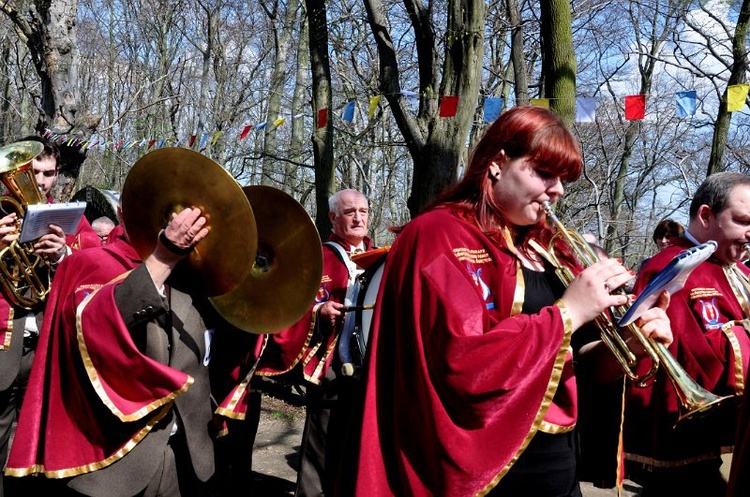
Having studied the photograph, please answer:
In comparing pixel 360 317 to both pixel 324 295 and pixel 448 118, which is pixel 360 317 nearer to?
pixel 324 295

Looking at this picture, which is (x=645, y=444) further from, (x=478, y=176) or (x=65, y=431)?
(x=65, y=431)

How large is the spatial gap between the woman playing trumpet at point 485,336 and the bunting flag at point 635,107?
626 centimetres

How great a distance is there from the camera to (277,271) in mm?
3400

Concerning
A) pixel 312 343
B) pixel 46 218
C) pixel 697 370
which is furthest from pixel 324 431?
pixel 697 370

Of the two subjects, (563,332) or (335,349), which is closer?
(563,332)

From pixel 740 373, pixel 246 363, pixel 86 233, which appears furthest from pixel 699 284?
pixel 86 233

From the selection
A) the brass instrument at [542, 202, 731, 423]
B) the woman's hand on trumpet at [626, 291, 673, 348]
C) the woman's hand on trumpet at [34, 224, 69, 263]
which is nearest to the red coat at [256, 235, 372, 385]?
the woman's hand on trumpet at [34, 224, 69, 263]

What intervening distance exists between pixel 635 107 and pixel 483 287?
22.0 feet

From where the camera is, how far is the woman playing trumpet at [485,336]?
2.03 meters

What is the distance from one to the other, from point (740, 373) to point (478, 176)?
175 centimetres

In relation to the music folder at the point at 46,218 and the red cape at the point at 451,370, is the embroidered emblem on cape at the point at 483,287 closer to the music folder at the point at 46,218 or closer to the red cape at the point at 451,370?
the red cape at the point at 451,370

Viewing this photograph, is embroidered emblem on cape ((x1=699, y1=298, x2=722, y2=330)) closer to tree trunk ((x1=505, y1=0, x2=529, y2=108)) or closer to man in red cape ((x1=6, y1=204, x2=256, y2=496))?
man in red cape ((x1=6, y1=204, x2=256, y2=496))

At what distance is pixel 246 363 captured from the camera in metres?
3.83

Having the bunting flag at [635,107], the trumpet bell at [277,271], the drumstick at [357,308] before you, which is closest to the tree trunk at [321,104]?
the bunting flag at [635,107]
